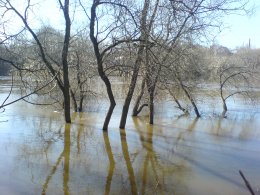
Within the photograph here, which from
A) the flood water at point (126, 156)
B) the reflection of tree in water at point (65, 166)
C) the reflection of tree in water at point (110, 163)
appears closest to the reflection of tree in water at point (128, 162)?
the flood water at point (126, 156)

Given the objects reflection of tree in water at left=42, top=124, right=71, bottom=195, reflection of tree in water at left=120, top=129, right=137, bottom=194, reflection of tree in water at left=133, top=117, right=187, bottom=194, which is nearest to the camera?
reflection of tree in water at left=42, top=124, right=71, bottom=195

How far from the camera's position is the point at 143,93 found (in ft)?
68.0

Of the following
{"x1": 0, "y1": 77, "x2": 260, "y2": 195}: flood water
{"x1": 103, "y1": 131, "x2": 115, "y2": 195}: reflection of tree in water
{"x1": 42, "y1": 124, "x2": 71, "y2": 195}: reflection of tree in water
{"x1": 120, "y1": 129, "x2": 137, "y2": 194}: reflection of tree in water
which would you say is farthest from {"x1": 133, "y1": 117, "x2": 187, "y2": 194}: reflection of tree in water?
{"x1": 42, "y1": 124, "x2": 71, "y2": 195}: reflection of tree in water

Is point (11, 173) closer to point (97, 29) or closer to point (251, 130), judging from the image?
point (97, 29)

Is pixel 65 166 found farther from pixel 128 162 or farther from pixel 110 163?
pixel 128 162

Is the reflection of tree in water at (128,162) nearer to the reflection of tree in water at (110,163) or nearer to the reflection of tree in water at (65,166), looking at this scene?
the reflection of tree in water at (110,163)

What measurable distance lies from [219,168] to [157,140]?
14.6ft

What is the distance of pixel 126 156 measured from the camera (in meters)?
13.0

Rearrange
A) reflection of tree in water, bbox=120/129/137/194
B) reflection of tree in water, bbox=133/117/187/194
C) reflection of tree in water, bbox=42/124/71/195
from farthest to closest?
1. reflection of tree in water, bbox=120/129/137/194
2. reflection of tree in water, bbox=133/117/187/194
3. reflection of tree in water, bbox=42/124/71/195

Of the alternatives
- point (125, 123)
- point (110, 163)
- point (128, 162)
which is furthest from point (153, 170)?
point (125, 123)

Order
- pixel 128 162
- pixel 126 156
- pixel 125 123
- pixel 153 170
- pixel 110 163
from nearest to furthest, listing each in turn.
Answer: pixel 153 170
pixel 110 163
pixel 128 162
pixel 126 156
pixel 125 123

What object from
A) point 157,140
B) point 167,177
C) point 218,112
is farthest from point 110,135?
point 218,112

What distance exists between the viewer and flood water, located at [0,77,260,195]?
970 centimetres

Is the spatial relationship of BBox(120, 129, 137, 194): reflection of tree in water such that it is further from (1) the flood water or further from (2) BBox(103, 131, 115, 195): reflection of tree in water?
(2) BBox(103, 131, 115, 195): reflection of tree in water
